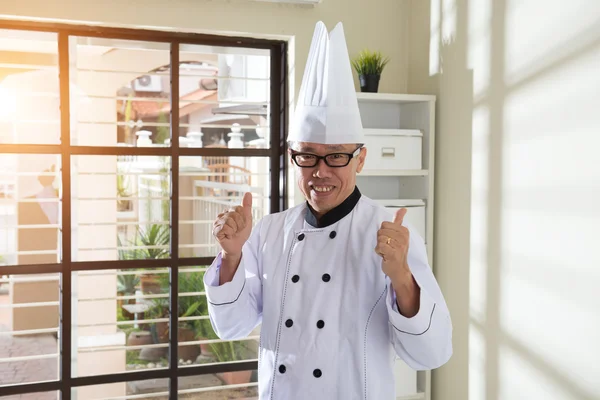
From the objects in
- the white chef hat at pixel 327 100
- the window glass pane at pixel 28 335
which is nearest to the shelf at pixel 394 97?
the white chef hat at pixel 327 100

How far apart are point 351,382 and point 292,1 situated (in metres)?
1.74

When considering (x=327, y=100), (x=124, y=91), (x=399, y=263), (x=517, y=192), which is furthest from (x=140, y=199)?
(x=399, y=263)

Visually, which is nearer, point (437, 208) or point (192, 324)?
point (437, 208)

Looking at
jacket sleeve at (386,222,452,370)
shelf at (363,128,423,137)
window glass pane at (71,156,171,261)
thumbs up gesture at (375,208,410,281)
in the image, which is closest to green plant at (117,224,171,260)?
window glass pane at (71,156,171,261)

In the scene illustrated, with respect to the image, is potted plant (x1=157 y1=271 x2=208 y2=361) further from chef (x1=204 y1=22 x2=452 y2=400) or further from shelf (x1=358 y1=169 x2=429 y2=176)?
chef (x1=204 y1=22 x2=452 y2=400)

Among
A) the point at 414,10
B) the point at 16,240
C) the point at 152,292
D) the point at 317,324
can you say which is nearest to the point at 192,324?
the point at 152,292

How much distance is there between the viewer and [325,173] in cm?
154

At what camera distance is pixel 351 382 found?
1558mm

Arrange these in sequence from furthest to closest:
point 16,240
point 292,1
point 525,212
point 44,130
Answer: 1. point 44,130
2. point 16,240
3. point 292,1
4. point 525,212

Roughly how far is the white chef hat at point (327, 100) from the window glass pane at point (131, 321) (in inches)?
58.0

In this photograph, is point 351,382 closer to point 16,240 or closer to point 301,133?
point 301,133

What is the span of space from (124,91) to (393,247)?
238cm

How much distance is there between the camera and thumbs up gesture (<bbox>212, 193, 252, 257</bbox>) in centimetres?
154

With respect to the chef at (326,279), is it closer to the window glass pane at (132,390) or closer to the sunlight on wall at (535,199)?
the sunlight on wall at (535,199)
